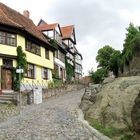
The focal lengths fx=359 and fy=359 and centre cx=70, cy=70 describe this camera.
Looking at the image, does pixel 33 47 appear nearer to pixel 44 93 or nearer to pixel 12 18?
pixel 12 18

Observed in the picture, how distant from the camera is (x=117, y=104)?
55.3ft

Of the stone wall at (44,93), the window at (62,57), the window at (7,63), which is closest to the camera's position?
the stone wall at (44,93)

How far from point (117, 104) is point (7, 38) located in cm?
2054

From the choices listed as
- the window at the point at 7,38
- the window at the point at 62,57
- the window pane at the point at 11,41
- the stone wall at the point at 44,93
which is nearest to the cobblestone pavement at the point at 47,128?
the stone wall at the point at 44,93

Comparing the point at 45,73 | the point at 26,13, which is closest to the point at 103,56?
the point at 26,13

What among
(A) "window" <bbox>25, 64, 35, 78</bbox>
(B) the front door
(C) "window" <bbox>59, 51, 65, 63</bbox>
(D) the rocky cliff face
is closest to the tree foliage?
(D) the rocky cliff face

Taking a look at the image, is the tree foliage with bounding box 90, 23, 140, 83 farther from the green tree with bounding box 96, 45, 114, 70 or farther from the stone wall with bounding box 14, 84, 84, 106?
the stone wall with bounding box 14, 84, 84, 106

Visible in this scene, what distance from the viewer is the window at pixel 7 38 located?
3462 cm

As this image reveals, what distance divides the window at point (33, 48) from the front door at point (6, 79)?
172 inches

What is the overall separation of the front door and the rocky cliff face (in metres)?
16.9

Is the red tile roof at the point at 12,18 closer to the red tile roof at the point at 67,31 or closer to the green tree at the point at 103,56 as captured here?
the green tree at the point at 103,56

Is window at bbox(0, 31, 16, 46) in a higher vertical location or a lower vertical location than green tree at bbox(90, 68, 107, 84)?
higher

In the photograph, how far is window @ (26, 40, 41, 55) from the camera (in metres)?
38.7

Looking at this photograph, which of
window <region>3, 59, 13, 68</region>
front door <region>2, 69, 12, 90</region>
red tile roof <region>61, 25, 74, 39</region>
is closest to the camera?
front door <region>2, 69, 12, 90</region>
